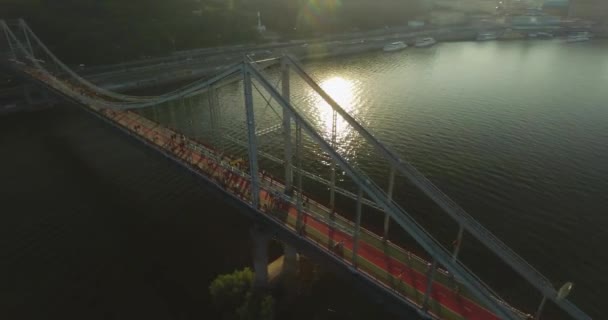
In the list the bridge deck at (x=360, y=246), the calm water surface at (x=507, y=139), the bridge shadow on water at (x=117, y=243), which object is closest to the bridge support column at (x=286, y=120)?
the bridge deck at (x=360, y=246)

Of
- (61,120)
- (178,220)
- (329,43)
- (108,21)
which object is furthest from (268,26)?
(178,220)

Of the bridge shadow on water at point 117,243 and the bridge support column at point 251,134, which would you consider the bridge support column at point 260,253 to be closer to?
the bridge support column at point 251,134

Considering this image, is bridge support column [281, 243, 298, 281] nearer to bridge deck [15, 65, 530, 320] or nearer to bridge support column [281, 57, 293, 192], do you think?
bridge deck [15, 65, 530, 320]

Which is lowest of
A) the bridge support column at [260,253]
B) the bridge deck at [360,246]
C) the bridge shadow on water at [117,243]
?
the bridge shadow on water at [117,243]

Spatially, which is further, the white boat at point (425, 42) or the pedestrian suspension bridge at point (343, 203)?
the white boat at point (425, 42)

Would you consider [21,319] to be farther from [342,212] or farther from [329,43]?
[329,43]

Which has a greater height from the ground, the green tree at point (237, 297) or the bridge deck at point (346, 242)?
the bridge deck at point (346, 242)

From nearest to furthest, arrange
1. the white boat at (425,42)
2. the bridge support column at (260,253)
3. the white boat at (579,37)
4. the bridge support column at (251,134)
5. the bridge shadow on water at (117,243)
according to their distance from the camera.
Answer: the bridge support column at (251,134), the bridge support column at (260,253), the bridge shadow on water at (117,243), the white boat at (425,42), the white boat at (579,37)
